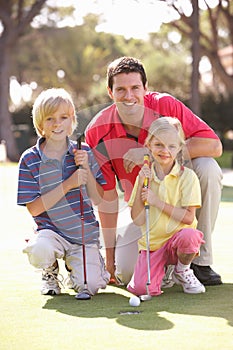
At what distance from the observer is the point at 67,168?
5.03m

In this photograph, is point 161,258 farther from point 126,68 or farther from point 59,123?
point 126,68

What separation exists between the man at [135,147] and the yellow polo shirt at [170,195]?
23cm

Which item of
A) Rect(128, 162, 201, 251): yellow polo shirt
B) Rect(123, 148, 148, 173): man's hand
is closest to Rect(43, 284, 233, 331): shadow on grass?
Rect(128, 162, 201, 251): yellow polo shirt

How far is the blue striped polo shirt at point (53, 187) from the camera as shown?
4969 millimetres

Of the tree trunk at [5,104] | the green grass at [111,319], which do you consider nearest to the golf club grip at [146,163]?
the green grass at [111,319]

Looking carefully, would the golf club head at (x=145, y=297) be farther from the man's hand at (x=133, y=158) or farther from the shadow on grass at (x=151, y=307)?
the man's hand at (x=133, y=158)

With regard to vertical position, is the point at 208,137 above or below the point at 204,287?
above

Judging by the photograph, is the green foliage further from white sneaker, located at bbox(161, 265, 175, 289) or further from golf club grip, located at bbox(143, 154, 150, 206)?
golf club grip, located at bbox(143, 154, 150, 206)

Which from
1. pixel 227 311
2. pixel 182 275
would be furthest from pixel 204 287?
A: pixel 227 311

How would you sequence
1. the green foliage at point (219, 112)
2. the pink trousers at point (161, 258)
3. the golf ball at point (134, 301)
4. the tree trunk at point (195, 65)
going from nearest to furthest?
the golf ball at point (134, 301) → the pink trousers at point (161, 258) → the tree trunk at point (195, 65) → the green foliage at point (219, 112)

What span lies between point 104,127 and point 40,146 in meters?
0.50

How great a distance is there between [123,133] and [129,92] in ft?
0.99

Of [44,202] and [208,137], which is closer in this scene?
[44,202]

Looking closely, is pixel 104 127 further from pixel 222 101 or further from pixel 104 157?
pixel 222 101
